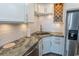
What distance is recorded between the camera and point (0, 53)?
1102mm

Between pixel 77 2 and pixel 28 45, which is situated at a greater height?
pixel 77 2

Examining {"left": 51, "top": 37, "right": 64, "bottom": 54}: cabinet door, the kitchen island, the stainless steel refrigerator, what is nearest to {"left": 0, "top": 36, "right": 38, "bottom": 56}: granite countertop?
the kitchen island

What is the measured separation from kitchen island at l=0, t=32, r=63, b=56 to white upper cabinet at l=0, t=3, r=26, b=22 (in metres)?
0.19

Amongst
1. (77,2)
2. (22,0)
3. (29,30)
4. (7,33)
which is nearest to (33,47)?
(29,30)

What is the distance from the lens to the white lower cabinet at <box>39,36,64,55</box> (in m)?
1.12

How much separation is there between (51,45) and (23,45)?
0.27 meters

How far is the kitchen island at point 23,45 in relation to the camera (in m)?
1.10

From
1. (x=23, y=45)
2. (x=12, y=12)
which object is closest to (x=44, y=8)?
(x=12, y=12)

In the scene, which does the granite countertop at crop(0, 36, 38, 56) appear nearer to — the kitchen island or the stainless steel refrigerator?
the kitchen island

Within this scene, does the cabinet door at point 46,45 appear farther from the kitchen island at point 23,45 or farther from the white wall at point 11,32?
the white wall at point 11,32

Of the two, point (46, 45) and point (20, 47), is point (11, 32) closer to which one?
point (20, 47)

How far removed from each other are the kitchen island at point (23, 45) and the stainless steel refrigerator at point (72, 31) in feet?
0.32

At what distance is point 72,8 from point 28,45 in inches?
21.3

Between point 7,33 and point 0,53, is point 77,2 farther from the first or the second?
point 0,53
